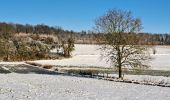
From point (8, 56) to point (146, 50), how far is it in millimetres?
62762

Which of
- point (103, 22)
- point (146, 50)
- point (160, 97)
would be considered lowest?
point (160, 97)

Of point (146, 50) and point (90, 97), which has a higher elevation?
point (146, 50)

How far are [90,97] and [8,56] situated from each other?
81.2m

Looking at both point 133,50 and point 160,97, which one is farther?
point 133,50

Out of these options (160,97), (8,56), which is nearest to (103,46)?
(160,97)

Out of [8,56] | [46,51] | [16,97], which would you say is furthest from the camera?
[46,51]

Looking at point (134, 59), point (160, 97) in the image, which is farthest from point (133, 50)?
point (160, 97)

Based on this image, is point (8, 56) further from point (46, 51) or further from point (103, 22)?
point (103, 22)

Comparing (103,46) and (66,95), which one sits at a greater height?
(103,46)

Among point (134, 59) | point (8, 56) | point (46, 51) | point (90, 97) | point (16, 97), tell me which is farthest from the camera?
point (46, 51)

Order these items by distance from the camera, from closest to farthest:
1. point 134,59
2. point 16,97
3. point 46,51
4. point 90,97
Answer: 1. point 16,97
2. point 90,97
3. point 134,59
4. point 46,51

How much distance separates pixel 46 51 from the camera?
404 feet

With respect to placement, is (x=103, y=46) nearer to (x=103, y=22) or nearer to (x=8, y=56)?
(x=103, y=22)

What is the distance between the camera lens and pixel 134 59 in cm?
5112
